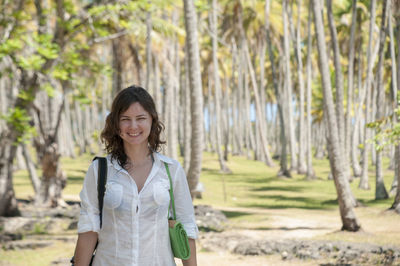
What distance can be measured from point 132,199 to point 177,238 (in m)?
0.33

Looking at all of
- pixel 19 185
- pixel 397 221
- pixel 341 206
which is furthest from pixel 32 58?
pixel 19 185

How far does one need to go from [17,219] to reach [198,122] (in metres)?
5.45

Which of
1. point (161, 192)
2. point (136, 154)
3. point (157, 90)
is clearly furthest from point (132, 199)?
point (157, 90)

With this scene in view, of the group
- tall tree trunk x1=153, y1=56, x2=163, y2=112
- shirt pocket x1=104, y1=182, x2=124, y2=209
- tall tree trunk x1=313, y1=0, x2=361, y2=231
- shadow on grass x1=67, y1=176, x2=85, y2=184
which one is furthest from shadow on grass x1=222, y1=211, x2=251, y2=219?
shirt pocket x1=104, y1=182, x2=124, y2=209

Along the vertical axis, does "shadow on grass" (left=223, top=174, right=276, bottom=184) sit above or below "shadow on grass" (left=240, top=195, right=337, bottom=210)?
below

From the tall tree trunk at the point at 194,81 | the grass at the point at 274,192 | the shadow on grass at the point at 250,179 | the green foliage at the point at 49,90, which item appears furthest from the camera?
the shadow on grass at the point at 250,179

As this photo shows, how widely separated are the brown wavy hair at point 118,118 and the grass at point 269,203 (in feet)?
20.7

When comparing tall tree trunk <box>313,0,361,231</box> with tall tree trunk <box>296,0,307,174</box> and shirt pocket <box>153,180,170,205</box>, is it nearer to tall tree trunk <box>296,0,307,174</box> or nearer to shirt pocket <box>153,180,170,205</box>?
shirt pocket <box>153,180,170,205</box>

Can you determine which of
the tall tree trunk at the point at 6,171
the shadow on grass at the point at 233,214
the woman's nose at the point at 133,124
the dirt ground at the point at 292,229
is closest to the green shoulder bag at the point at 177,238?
the woman's nose at the point at 133,124

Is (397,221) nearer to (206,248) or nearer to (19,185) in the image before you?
(206,248)

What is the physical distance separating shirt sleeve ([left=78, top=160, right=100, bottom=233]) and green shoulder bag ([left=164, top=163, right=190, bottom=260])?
378 mm

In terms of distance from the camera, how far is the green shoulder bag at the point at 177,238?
9.09 feet

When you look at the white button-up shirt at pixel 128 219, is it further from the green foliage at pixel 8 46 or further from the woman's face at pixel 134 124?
the green foliage at pixel 8 46

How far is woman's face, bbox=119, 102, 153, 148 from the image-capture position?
9.25ft
